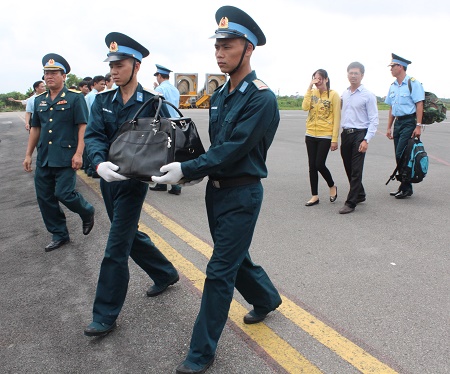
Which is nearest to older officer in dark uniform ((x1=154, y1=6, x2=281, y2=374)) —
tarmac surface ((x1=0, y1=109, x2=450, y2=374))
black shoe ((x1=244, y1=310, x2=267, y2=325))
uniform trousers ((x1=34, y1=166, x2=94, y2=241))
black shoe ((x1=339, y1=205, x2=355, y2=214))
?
tarmac surface ((x1=0, y1=109, x2=450, y2=374))

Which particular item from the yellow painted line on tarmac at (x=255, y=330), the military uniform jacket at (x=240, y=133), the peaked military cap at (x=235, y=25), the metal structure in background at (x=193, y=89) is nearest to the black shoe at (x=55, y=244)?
the yellow painted line on tarmac at (x=255, y=330)

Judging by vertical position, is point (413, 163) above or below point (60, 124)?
below

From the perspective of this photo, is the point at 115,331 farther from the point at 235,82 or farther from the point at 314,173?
the point at 314,173

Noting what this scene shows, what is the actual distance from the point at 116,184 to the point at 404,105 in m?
5.05

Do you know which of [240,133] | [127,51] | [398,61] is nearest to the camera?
[240,133]

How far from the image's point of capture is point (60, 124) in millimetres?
4996

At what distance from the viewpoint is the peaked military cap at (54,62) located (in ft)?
15.9

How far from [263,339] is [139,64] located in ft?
6.89

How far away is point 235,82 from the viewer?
280 centimetres

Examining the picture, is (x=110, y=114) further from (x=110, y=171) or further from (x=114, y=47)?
(x=110, y=171)

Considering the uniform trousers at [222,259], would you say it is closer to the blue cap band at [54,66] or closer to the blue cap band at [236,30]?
the blue cap band at [236,30]

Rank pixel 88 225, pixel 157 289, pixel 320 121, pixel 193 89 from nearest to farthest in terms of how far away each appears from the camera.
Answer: pixel 157 289
pixel 88 225
pixel 320 121
pixel 193 89

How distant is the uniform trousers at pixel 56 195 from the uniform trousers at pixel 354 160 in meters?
3.35

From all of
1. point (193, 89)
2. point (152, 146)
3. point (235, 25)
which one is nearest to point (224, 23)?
point (235, 25)
